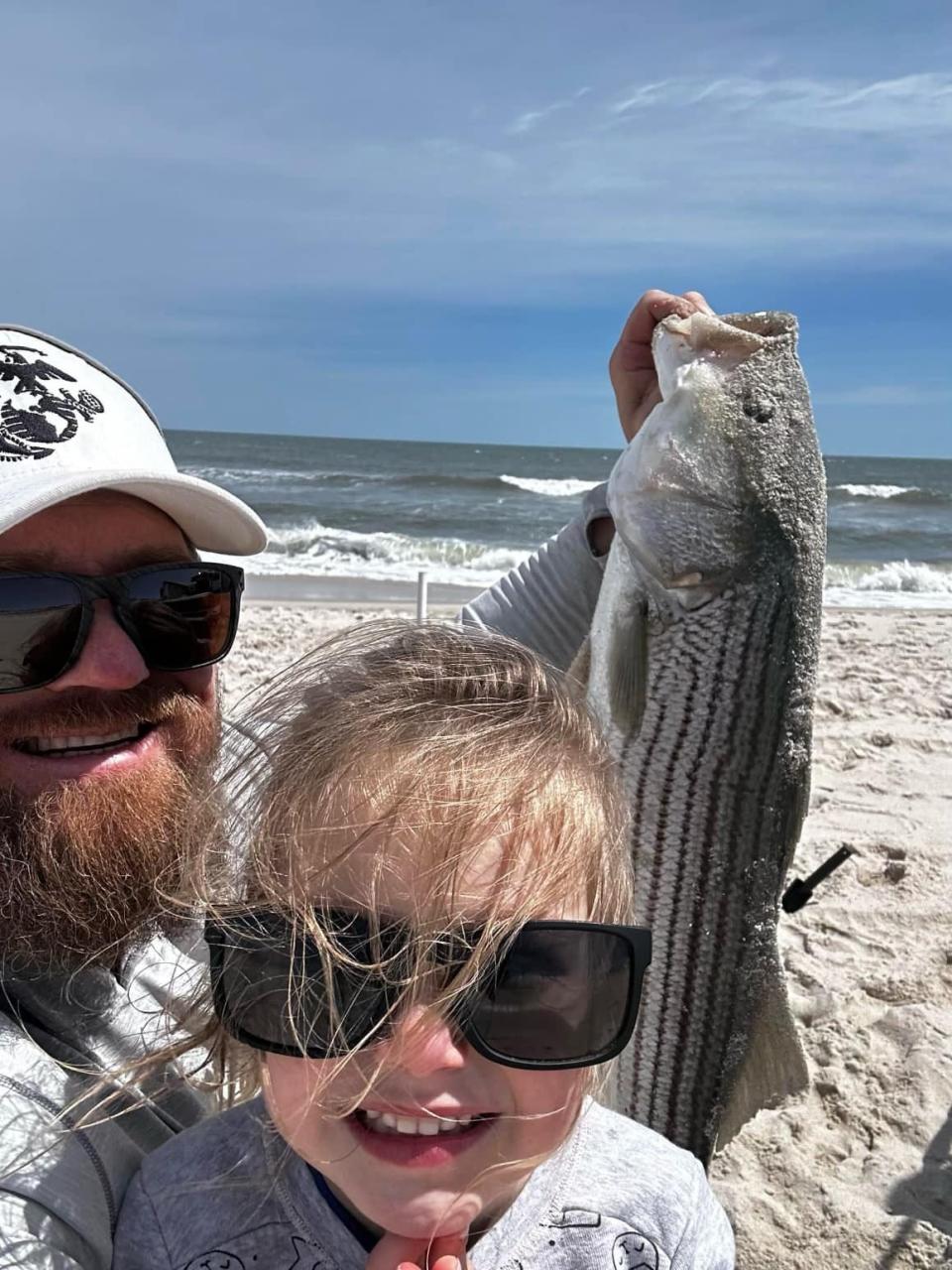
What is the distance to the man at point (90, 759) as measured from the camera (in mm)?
1321

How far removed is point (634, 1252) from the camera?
1302 mm

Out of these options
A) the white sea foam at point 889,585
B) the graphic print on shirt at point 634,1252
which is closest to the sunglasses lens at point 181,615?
the graphic print on shirt at point 634,1252

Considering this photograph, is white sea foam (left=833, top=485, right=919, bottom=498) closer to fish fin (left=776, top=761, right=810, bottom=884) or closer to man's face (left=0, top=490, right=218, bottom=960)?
fish fin (left=776, top=761, right=810, bottom=884)

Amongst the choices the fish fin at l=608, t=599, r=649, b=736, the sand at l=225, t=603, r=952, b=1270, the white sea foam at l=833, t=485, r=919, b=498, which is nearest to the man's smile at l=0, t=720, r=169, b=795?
the fish fin at l=608, t=599, r=649, b=736

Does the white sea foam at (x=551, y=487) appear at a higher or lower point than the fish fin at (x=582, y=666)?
higher

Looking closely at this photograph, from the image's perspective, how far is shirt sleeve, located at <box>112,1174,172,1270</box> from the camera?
127 centimetres

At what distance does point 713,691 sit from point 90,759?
4.24 ft

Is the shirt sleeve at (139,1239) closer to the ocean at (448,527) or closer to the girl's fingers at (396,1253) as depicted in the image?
the girl's fingers at (396,1253)

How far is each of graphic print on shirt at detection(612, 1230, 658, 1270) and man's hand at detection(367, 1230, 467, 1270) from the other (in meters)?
0.23

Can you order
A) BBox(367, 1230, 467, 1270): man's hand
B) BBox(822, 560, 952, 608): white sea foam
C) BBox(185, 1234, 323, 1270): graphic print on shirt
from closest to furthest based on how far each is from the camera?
BBox(367, 1230, 467, 1270): man's hand, BBox(185, 1234, 323, 1270): graphic print on shirt, BBox(822, 560, 952, 608): white sea foam

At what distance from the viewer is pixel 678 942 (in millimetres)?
2082

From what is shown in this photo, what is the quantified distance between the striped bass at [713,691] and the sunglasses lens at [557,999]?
2.89ft

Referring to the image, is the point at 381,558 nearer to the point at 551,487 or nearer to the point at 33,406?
the point at 33,406

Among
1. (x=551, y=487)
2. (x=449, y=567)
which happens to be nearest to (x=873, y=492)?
(x=551, y=487)
